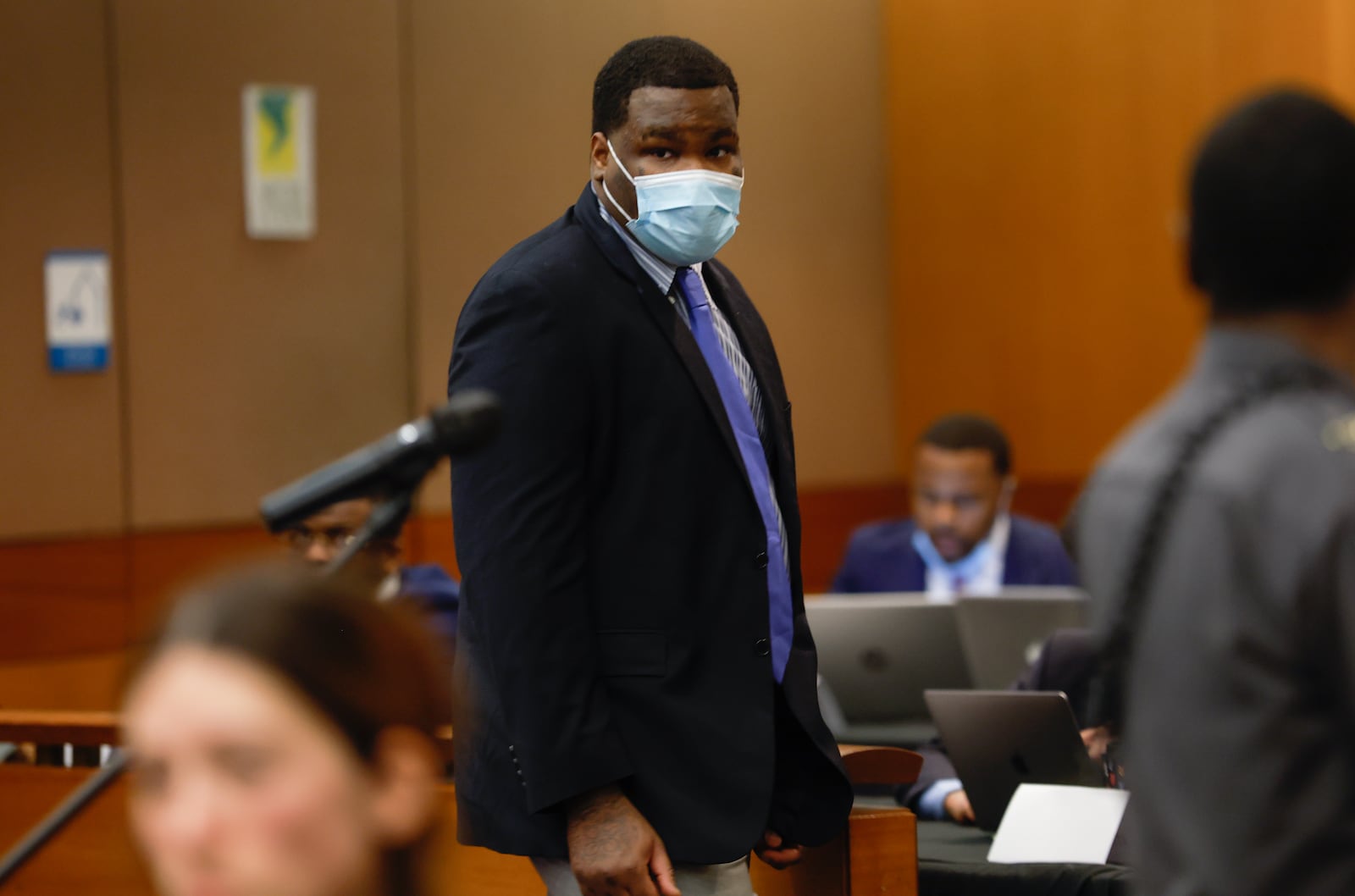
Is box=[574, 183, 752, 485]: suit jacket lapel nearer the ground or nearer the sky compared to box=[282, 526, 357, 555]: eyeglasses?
nearer the sky

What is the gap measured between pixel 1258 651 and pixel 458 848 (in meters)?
1.70

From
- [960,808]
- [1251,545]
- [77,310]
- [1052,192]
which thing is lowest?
[960,808]

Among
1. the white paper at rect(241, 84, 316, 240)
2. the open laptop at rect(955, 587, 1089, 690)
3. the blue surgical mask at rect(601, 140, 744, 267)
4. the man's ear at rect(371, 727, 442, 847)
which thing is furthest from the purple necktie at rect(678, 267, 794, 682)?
the white paper at rect(241, 84, 316, 240)

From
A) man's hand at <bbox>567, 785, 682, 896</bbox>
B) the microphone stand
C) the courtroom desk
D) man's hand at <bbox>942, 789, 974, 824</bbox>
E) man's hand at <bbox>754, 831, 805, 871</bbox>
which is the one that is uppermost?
the microphone stand

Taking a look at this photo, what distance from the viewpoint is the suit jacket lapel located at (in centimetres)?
196

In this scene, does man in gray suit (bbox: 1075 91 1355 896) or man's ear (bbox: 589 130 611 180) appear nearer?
man in gray suit (bbox: 1075 91 1355 896)

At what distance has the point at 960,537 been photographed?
496 centimetres

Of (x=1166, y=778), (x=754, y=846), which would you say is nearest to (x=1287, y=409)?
(x=1166, y=778)

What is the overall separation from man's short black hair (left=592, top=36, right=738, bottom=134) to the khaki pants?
2.89ft

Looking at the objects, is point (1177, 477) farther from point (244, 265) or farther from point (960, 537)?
point (244, 265)

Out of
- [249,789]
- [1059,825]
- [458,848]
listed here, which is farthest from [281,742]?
[1059,825]

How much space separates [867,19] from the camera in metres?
6.73

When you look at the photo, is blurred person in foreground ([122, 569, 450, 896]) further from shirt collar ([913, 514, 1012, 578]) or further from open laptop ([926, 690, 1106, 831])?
shirt collar ([913, 514, 1012, 578])

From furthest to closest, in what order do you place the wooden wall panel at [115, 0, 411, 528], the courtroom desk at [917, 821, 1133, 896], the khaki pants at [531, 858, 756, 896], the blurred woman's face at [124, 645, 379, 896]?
the wooden wall panel at [115, 0, 411, 528]
the courtroom desk at [917, 821, 1133, 896]
the khaki pants at [531, 858, 756, 896]
the blurred woman's face at [124, 645, 379, 896]
